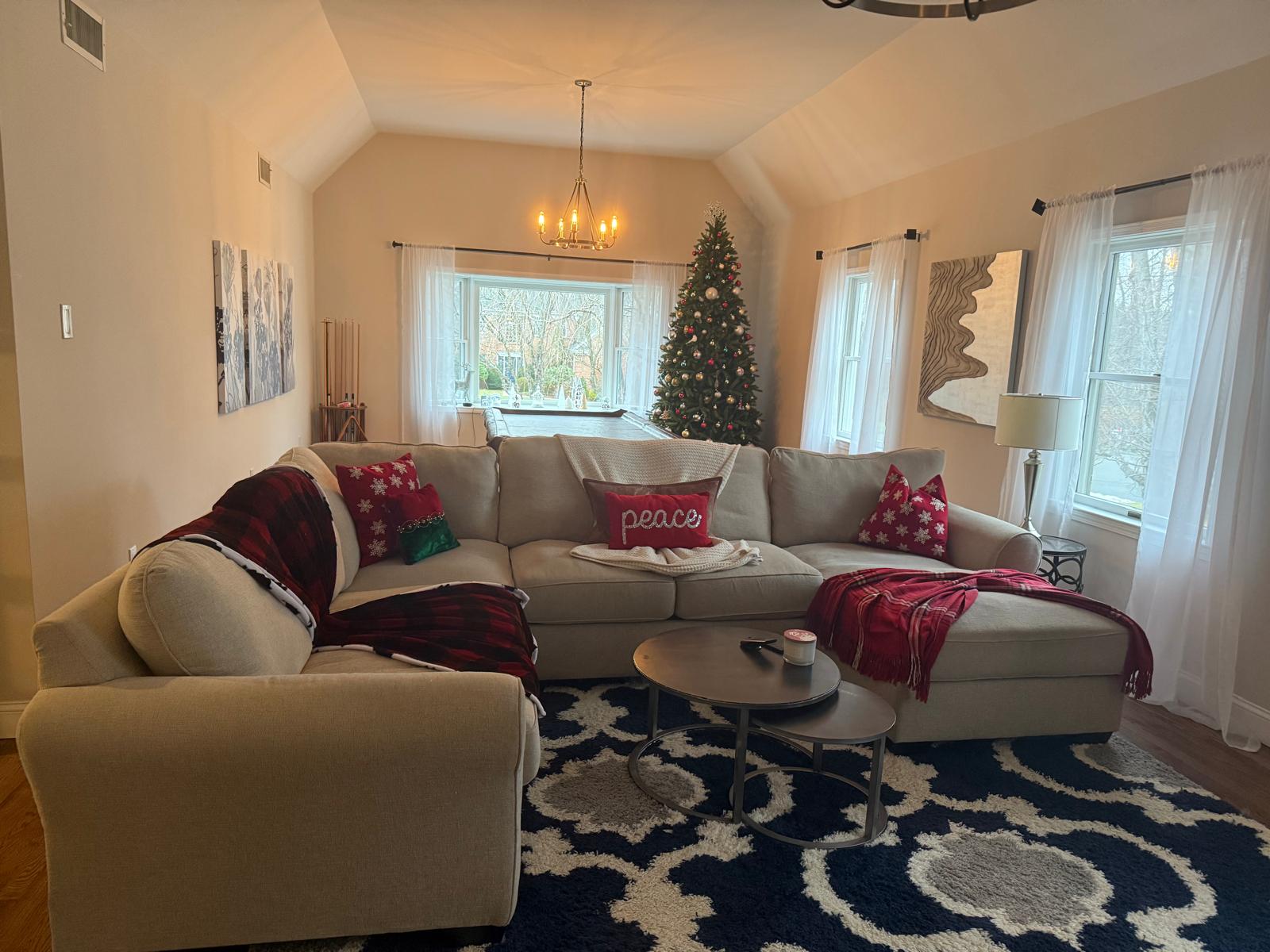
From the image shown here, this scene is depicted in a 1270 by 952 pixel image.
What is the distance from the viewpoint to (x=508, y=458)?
3.72m

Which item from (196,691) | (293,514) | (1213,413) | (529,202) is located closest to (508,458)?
(293,514)

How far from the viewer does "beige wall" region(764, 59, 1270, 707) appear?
326cm

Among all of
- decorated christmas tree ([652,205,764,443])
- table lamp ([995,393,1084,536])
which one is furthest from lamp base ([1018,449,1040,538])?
decorated christmas tree ([652,205,764,443])

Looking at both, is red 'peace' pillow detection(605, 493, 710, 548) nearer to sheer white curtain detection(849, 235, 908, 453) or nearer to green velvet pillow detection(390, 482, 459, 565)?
green velvet pillow detection(390, 482, 459, 565)

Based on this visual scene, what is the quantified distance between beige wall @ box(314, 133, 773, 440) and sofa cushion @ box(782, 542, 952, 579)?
450 cm

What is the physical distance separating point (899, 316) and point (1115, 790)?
3.52 meters

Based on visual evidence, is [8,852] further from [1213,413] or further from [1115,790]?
[1213,413]

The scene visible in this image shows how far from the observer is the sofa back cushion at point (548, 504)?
3662 millimetres

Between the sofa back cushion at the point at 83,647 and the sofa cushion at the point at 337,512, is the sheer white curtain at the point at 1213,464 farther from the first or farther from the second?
the sofa back cushion at the point at 83,647

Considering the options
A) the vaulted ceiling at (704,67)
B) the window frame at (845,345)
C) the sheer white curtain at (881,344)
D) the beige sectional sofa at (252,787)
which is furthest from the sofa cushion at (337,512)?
the window frame at (845,345)

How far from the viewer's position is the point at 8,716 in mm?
2729

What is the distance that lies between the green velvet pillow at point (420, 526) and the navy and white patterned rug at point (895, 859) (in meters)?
0.86

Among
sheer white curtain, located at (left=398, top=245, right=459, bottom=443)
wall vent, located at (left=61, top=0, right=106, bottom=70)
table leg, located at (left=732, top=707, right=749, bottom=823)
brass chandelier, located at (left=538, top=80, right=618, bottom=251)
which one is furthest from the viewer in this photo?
sheer white curtain, located at (left=398, top=245, right=459, bottom=443)

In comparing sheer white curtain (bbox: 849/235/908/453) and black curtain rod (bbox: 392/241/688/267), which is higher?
black curtain rod (bbox: 392/241/688/267)
